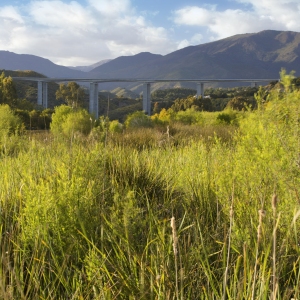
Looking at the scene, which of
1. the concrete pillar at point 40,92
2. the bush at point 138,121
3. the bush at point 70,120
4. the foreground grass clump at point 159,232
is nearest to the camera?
the foreground grass clump at point 159,232

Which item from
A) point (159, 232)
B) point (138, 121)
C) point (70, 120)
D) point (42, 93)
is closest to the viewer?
point (159, 232)

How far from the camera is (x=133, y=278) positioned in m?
1.51

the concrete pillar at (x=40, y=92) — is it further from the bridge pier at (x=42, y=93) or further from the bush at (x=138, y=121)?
the bush at (x=138, y=121)

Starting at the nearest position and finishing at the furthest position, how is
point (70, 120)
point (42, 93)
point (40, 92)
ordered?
1. point (70, 120)
2. point (40, 92)
3. point (42, 93)

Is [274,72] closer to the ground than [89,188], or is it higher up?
higher up

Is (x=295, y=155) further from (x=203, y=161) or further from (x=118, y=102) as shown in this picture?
(x=118, y=102)

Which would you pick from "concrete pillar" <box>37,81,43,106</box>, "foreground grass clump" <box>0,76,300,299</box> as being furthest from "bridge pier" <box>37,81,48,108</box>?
"foreground grass clump" <box>0,76,300,299</box>

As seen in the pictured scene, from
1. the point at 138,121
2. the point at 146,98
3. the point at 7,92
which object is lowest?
the point at 138,121

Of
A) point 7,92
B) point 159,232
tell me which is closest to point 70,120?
point 159,232

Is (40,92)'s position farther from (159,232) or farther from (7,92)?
(159,232)

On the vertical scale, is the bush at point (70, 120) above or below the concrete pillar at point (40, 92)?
below

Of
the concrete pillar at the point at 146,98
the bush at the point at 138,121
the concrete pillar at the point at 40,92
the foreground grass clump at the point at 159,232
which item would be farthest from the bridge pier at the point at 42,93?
the foreground grass clump at the point at 159,232

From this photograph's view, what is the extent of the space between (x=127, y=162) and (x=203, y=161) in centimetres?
68

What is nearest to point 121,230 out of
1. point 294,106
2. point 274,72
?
point 294,106
